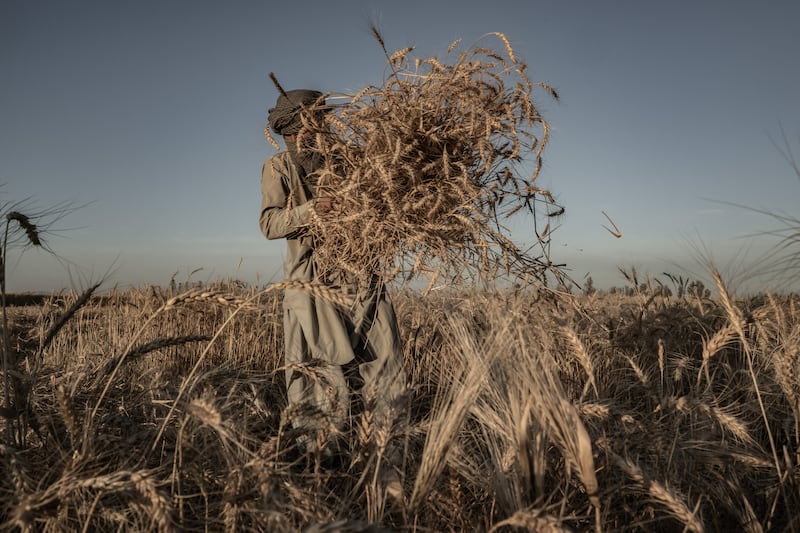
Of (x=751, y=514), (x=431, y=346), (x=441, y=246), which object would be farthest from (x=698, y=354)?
(x=441, y=246)

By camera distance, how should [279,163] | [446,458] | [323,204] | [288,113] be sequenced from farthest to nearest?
[279,163] → [288,113] → [323,204] → [446,458]

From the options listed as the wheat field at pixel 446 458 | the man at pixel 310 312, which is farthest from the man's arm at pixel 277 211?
the wheat field at pixel 446 458

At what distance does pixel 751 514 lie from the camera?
1.41 meters

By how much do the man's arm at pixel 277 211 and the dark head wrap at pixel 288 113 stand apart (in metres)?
0.19

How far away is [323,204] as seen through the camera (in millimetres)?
2043

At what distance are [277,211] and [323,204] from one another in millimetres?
384

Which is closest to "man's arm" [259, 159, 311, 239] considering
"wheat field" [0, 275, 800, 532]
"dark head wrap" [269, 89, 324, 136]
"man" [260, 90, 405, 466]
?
"man" [260, 90, 405, 466]

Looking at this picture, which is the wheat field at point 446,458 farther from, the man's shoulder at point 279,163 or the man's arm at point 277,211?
the man's shoulder at point 279,163

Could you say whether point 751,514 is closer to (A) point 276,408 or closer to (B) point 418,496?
(B) point 418,496

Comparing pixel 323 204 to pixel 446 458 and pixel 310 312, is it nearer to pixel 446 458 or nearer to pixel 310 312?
pixel 310 312

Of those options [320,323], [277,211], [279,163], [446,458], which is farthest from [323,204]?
[446,458]

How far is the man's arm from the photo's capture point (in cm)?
221

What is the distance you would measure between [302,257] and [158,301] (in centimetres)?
250

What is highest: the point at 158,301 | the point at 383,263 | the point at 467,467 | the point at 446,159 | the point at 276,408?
the point at 446,159
